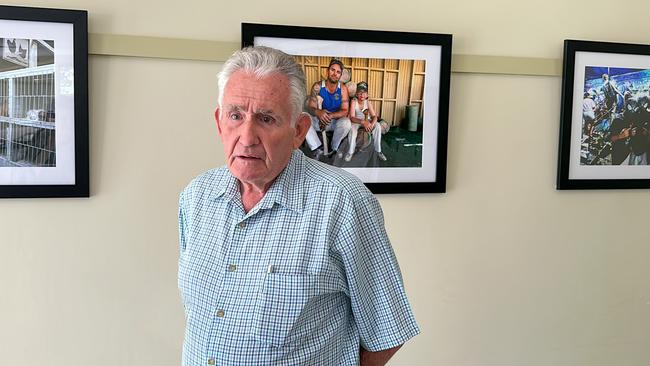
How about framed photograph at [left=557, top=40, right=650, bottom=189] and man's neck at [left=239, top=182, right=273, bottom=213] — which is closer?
man's neck at [left=239, top=182, right=273, bottom=213]

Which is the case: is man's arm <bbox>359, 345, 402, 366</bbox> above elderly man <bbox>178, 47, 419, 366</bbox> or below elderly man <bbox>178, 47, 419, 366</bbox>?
below

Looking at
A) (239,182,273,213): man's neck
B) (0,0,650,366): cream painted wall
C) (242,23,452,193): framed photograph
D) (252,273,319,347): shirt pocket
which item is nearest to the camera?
(252,273,319,347): shirt pocket

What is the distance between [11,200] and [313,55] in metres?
1.14

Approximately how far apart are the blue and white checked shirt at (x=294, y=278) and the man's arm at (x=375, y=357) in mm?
31

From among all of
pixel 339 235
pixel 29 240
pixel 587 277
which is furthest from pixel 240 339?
pixel 587 277

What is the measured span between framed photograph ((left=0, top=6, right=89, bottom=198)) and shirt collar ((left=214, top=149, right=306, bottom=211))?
792mm

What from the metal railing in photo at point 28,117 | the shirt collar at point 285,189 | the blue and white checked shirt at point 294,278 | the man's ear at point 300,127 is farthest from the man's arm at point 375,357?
the metal railing in photo at point 28,117

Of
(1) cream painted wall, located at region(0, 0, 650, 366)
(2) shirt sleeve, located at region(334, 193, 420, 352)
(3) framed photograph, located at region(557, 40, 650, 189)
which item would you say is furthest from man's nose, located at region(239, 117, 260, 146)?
(3) framed photograph, located at region(557, 40, 650, 189)

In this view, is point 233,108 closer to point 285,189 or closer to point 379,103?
point 285,189

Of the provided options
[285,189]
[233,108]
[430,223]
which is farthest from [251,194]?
[430,223]

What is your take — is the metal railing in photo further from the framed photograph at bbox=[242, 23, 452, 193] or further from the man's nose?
the man's nose

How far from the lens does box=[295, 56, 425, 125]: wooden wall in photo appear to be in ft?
7.18

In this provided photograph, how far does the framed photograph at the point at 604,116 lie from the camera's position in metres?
2.37

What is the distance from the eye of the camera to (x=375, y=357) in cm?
145
